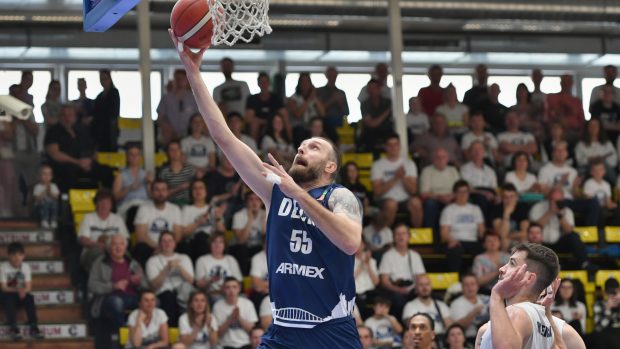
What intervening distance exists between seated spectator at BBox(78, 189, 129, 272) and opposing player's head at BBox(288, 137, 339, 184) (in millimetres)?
8865

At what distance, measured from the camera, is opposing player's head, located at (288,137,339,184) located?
21.0 ft

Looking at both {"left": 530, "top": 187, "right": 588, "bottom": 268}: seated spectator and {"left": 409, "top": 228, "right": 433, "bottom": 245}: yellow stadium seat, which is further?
{"left": 530, "top": 187, "right": 588, "bottom": 268}: seated spectator

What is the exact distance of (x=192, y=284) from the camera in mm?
14680

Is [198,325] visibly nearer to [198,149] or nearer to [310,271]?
[198,149]

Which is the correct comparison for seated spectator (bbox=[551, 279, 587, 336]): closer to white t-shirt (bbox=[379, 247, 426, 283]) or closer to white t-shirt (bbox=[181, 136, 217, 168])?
white t-shirt (bbox=[379, 247, 426, 283])

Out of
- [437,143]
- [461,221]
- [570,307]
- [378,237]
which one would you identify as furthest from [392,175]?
[570,307]

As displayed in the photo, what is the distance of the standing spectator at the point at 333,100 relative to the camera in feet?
65.4

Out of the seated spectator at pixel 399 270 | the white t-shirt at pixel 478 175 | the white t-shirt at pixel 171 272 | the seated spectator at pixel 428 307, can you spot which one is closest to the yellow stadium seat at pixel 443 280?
the seated spectator at pixel 399 270

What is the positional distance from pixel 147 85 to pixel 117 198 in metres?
1.93

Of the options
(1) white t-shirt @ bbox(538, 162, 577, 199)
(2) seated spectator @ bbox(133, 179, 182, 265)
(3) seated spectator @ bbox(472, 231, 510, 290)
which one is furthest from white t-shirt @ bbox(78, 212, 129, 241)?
(1) white t-shirt @ bbox(538, 162, 577, 199)

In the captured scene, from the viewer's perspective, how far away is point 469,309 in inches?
595

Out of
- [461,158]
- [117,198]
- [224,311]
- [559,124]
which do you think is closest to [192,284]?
[224,311]

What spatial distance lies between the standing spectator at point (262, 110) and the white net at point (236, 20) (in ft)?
33.5

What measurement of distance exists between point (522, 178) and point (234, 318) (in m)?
5.50
